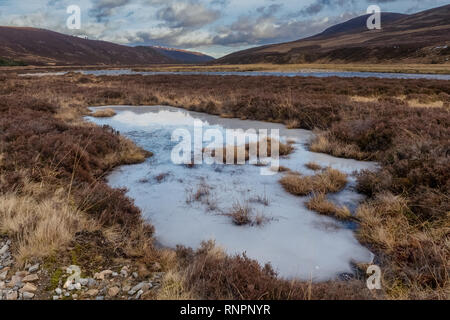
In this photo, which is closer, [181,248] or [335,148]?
[181,248]

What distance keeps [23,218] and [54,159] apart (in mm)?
2638

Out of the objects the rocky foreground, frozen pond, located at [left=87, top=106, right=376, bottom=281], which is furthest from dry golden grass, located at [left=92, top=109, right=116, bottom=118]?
the rocky foreground

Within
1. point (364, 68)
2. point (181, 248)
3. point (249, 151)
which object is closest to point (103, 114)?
point (249, 151)

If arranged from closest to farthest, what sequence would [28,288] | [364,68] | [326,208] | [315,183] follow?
[28,288]
[326,208]
[315,183]
[364,68]

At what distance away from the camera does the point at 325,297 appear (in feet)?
8.12

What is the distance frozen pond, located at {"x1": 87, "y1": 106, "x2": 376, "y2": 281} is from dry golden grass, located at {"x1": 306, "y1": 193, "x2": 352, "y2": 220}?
140 millimetres

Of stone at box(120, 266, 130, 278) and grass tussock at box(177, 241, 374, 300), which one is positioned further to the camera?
stone at box(120, 266, 130, 278)

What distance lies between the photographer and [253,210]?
16.5ft

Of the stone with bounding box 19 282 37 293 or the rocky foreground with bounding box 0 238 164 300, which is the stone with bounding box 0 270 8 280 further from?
the stone with bounding box 19 282 37 293

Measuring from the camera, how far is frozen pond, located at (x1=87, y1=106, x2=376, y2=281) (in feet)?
12.4

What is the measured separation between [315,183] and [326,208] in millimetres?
1009

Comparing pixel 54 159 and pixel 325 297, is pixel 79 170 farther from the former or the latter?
pixel 325 297

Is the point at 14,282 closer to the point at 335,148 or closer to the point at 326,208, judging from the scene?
the point at 326,208

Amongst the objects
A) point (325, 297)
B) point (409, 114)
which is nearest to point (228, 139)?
point (409, 114)
